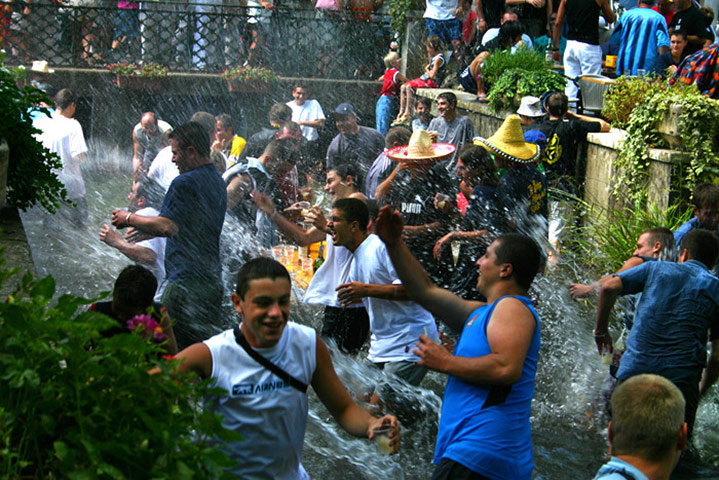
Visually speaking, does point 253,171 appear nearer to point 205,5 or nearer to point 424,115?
point 424,115

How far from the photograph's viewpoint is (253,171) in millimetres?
8305

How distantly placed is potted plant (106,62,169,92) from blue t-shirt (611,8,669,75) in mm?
10260

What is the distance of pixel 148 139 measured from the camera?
12.6 m

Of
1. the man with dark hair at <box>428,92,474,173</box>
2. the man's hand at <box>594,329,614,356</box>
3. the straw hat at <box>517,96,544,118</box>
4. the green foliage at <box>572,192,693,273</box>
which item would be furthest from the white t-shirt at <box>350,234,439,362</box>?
the straw hat at <box>517,96,544,118</box>

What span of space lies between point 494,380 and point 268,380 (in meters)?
0.96

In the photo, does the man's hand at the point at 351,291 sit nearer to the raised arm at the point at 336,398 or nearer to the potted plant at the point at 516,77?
the raised arm at the point at 336,398

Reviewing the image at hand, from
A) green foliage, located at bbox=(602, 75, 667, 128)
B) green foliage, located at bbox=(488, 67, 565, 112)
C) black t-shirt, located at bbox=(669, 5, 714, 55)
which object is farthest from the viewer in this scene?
black t-shirt, located at bbox=(669, 5, 714, 55)

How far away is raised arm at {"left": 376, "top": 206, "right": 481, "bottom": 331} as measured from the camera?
4.33 metres

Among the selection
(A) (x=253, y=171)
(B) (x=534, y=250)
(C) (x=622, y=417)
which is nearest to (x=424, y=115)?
(A) (x=253, y=171)

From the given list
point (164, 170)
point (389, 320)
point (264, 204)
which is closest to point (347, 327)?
point (389, 320)

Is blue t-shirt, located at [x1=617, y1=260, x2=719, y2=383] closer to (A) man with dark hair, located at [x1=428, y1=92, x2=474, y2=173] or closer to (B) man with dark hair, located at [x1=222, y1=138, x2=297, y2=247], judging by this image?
(B) man with dark hair, located at [x1=222, y1=138, x2=297, y2=247]

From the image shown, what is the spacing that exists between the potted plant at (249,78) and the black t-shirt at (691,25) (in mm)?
9011

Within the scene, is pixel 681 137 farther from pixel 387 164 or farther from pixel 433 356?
pixel 433 356

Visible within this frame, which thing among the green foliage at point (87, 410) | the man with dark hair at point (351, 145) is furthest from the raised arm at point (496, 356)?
the man with dark hair at point (351, 145)
